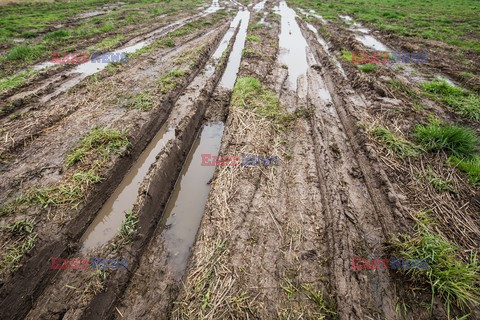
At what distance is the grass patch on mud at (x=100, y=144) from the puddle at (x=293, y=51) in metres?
6.00

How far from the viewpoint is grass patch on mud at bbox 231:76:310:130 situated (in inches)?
243

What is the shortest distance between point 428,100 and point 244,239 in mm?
7400

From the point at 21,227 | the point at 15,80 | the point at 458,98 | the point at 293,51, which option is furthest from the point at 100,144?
the point at 293,51

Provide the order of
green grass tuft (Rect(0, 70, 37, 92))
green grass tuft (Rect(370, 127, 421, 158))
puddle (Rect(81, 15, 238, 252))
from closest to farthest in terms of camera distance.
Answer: puddle (Rect(81, 15, 238, 252)), green grass tuft (Rect(370, 127, 421, 158)), green grass tuft (Rect(0, 70, 37, 92))

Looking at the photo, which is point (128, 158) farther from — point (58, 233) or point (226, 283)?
point (226, 283)

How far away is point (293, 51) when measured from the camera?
1188 centimetres

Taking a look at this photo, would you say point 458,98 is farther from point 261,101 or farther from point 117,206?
point 117,206

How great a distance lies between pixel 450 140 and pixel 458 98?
127 inches

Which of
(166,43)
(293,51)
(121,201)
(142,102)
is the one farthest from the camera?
(293,51)

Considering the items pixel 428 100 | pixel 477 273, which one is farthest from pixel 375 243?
pixel 428 100

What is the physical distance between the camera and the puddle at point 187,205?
150 inches

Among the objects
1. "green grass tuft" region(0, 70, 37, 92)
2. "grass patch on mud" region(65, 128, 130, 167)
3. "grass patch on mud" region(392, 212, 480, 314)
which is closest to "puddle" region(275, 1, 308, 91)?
"grass patch on mud" region(65, 128, 130, 167)

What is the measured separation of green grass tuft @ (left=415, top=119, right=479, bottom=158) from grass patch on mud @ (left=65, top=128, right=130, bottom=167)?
688 centimetres

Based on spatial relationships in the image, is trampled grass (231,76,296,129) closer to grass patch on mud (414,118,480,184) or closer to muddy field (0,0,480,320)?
muddy field (0,0,480,320)
